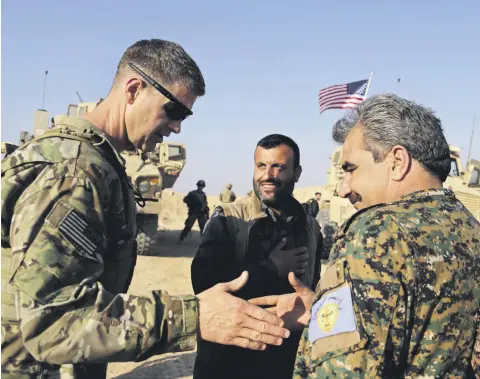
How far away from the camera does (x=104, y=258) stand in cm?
188

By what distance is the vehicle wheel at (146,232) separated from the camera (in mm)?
10531

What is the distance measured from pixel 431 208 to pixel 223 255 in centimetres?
149

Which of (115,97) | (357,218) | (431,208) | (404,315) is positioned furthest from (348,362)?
(115,97)

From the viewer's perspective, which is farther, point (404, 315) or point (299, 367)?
point (299, 367)

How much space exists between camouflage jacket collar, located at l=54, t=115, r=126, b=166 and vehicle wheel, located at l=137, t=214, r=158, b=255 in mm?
8719

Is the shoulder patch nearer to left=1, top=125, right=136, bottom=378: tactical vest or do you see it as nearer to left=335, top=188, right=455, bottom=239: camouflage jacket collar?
left=335, top=188, right=455, bottom=239: camouflage jacket collar

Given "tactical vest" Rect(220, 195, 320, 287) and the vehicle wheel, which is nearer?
"tactical vest" Rect(220, 195, 320, 287)

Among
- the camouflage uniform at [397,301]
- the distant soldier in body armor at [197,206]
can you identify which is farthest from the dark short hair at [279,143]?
the distant soldier in body armor at [197,206]

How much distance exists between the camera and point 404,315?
135 centimetres

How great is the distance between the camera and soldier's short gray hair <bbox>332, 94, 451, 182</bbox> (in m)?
1.62

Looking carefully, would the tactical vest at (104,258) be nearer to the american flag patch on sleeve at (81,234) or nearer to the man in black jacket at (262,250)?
the american flag patch on sleeve at (81,234)

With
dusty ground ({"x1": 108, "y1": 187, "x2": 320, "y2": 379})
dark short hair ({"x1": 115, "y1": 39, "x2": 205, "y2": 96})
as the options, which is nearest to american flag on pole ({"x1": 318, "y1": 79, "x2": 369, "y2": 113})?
dusty ground ({"x1": 108, "y1": 187, "x2": 320, "y2": 379})

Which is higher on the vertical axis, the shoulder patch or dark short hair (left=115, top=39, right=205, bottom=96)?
dark short hair (left=115, top=39, right=205, bottom=96)

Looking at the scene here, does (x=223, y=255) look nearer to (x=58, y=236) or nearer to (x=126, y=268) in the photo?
(x=126, y=268)
